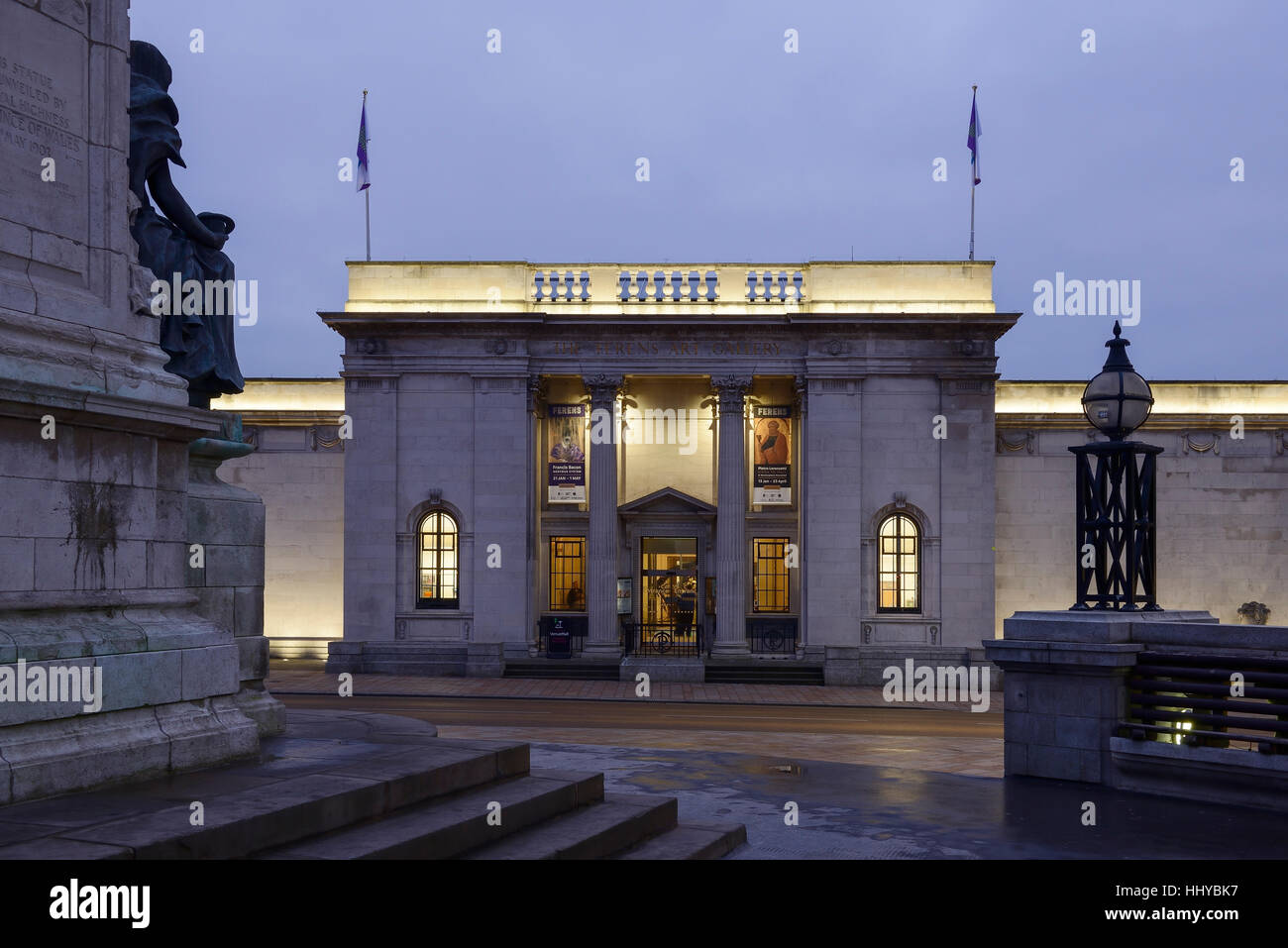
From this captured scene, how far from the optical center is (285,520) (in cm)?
3656

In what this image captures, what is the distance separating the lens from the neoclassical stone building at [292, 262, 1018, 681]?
3359 centimetres

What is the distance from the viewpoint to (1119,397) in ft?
42.0

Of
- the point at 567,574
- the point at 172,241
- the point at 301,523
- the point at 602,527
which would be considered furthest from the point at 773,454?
the point at 172,241

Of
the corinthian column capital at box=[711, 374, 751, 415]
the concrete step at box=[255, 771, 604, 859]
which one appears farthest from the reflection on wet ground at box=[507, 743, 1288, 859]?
the corinthian column capital at box=[711, 374, 751, 415]

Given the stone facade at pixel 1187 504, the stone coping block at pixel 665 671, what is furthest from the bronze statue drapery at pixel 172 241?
the stone facade at pixel 1187 504

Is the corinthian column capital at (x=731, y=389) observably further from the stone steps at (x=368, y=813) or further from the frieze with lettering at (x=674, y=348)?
the stone steps at (x=368, y=813)

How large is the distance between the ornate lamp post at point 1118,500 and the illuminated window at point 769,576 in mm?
24209

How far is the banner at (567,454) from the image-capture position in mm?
36781

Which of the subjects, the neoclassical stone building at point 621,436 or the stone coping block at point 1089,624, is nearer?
the stone coping block at point 1089,624

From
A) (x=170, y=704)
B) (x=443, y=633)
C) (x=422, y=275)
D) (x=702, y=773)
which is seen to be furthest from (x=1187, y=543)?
(x=170, y=704)

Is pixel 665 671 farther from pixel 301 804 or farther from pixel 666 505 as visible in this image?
pixel 301 804

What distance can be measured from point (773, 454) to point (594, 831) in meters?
28.8

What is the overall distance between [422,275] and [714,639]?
585 inches
